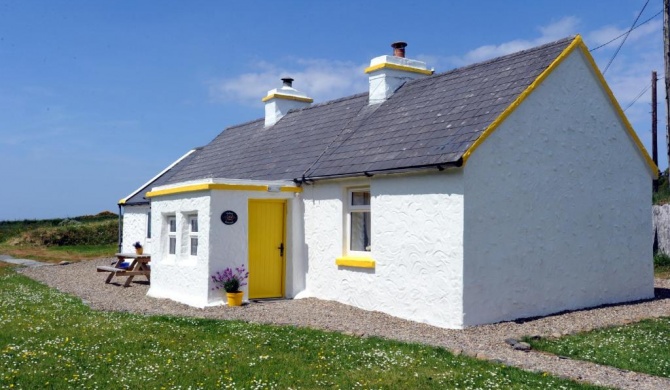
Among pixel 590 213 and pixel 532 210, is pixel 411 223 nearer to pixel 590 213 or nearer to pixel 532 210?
pixel 532 210

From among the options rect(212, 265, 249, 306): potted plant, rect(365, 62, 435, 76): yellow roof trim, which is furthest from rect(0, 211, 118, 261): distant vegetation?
rect(365, 62, 435, 76): yellow roof trim

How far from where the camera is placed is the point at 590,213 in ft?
45.1

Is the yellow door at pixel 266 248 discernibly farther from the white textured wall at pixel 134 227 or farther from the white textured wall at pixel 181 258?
the white textured wall at pixel 134 227

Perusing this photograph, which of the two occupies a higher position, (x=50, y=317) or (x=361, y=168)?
(x=361, y=168)

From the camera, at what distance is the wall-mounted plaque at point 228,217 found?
14.5 metres

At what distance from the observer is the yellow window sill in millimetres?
13562

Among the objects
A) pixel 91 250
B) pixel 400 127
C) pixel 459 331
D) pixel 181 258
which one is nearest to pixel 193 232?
pixel 181 258

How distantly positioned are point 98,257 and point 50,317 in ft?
63.9

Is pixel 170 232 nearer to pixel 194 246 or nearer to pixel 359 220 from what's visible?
pixel 194 246

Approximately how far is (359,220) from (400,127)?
2213 mm

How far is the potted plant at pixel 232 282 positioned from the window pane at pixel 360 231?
2.53 meters

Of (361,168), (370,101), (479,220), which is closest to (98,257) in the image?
(370,101)

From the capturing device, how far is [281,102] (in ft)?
73.2

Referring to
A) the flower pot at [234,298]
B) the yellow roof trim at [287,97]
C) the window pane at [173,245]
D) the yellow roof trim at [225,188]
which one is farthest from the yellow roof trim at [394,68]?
the flower pot at [234,298]
